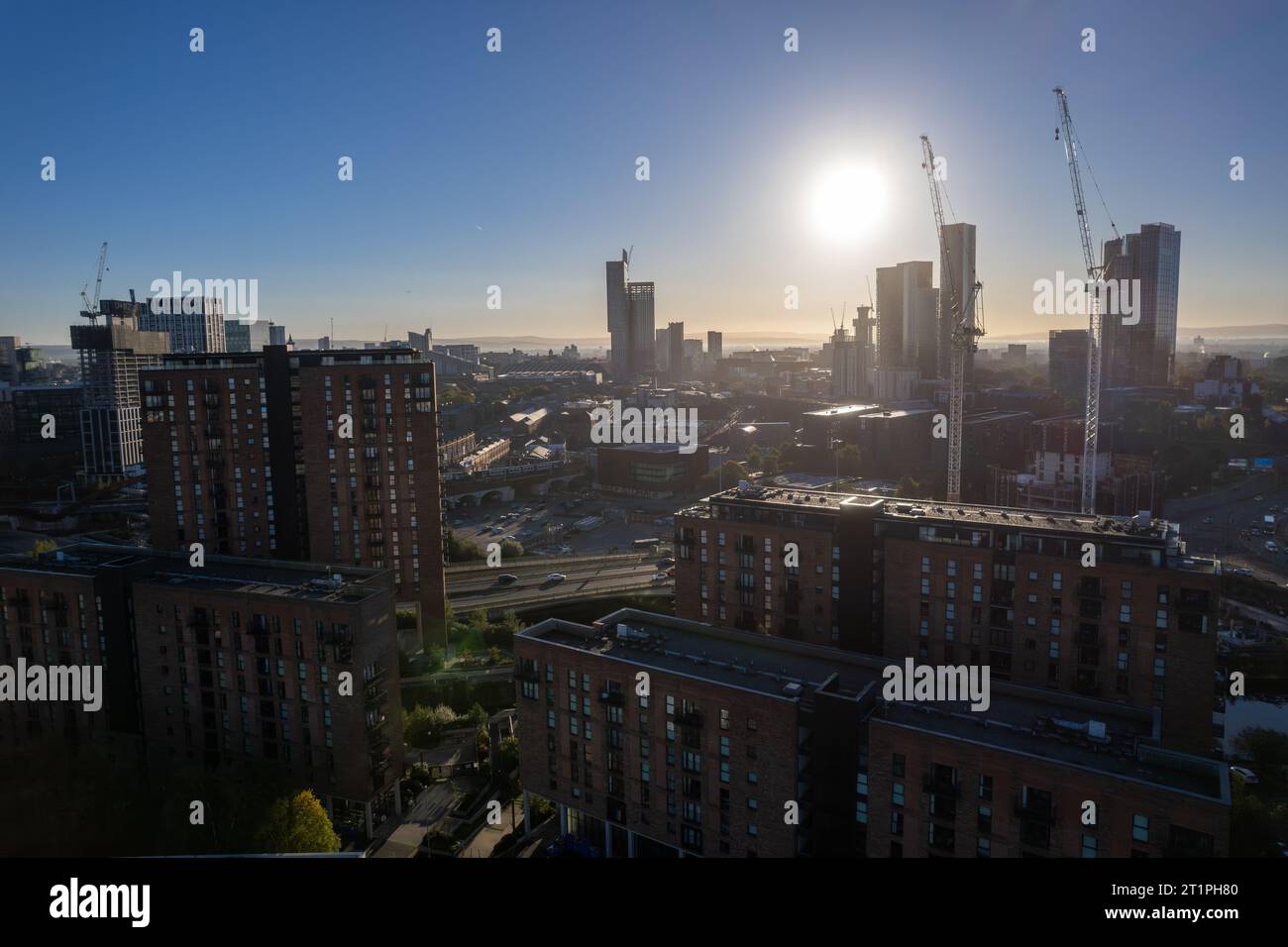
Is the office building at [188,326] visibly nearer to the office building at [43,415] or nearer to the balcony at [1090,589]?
the office building at [43,415]

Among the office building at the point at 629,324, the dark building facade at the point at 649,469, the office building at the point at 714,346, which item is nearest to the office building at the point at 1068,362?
the dark building facade at the point at 649,469

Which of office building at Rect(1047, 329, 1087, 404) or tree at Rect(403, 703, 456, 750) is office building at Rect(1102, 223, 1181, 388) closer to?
office building at Rect(1047, 329, 1087, 404)

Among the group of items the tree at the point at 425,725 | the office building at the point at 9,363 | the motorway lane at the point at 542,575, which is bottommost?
the tree at the point at 425,725

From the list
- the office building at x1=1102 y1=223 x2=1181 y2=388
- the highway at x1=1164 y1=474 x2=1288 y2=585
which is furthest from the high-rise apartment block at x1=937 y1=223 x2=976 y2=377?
the highway at x1=1164 y1=474 x2=1288 y2=585

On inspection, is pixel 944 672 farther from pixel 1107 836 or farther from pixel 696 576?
pixel 696 576
